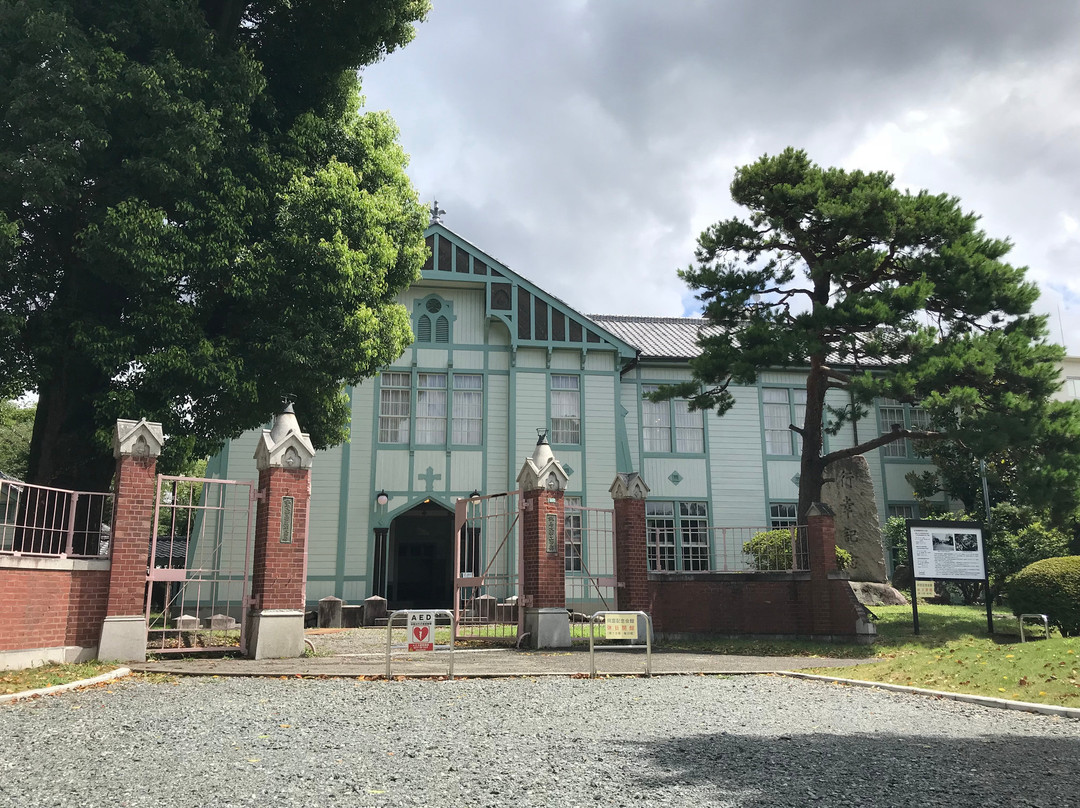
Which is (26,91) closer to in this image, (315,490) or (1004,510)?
(315,490)

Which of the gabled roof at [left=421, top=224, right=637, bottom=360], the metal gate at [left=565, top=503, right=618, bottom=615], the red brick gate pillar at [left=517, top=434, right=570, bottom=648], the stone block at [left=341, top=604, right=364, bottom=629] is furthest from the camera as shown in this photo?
the gabled roof at [left=421, top=224, right=637, bottom=360]

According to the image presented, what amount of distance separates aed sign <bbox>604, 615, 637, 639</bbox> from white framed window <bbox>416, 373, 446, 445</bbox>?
1338 centimetres

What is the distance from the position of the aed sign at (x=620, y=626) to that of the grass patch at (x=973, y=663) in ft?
8.68

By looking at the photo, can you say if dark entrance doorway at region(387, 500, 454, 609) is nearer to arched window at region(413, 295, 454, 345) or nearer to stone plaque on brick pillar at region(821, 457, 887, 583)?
arched window at region(413, 295, 454, 345)

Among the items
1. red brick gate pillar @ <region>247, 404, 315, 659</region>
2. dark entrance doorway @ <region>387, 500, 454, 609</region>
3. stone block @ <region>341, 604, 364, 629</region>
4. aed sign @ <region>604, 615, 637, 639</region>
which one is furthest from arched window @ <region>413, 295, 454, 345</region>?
aed sign @ <region>604, 615, 637, 639</region>

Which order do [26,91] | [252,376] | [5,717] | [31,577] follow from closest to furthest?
[5,717] → [31,577] → [26,91] → [252,376]

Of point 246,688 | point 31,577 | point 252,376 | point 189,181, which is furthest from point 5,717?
point 189,181

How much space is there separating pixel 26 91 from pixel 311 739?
11410mm

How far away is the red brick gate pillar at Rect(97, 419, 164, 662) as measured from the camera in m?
10.9

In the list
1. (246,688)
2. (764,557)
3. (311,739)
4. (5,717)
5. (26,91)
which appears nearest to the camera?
(311,739)

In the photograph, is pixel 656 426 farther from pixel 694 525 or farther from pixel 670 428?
pixel 694 525

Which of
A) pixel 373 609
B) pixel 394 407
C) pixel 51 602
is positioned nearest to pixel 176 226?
pixel 51 602

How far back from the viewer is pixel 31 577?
33.1ft

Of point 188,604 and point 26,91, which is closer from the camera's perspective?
point 26,91
